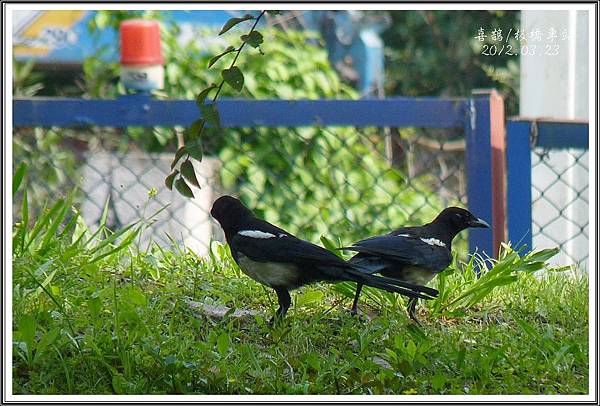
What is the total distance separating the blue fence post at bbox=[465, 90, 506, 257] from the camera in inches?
234

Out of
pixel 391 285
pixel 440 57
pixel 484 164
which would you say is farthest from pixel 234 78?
pixel 440 57

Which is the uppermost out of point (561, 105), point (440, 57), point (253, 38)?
point (253, 38)

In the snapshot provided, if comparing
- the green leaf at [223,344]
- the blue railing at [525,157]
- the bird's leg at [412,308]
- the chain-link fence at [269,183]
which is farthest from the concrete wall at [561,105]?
the green leaf at [223,344]

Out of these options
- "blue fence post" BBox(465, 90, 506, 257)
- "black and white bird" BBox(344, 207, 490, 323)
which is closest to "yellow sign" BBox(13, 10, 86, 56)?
"blue fence post" BBox(465, 90, 506, 257)

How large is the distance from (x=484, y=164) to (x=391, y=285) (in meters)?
2.13

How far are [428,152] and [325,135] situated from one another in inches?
171

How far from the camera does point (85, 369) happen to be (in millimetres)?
3793

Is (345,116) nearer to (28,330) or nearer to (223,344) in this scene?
(223,344)

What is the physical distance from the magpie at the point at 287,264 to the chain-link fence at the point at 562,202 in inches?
83.2

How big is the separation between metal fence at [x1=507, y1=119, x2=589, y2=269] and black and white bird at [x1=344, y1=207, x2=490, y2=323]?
3.85ft

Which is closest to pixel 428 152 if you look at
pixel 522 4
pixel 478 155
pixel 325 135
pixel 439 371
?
pixel 325 135

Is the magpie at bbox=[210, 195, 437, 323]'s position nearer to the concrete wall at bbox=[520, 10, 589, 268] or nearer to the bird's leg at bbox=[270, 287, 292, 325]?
the bird's leg at bbox=[270, 287, 292, 325]

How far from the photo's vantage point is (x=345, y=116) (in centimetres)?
599

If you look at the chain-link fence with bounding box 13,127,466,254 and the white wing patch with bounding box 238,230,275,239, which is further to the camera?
the chain-link fence with bounding box 13,127,466,254
